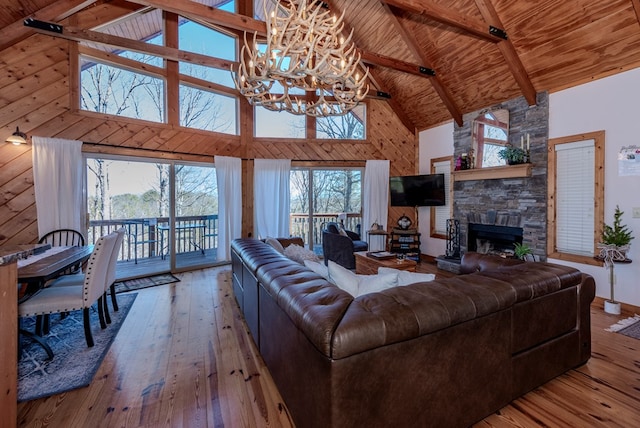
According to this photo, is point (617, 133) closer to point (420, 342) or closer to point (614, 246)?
point (614, 246)

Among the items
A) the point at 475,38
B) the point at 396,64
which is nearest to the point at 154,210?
the point at 396,64

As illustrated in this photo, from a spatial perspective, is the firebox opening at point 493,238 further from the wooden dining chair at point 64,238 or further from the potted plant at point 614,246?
the wooden dining chair at point 64,238

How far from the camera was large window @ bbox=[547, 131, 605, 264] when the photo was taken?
359cm

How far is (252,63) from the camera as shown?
2.55 m

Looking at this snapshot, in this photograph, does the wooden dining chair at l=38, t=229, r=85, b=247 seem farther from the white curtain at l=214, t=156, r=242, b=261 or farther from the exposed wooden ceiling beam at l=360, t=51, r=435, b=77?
the exposed wooden ceiling beam at l=360, t=51, r=435, b=77

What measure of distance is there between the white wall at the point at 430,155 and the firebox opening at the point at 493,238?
25.0 inches

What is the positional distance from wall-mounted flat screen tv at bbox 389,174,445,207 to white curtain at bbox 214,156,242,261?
340 centimetres

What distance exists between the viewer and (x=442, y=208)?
19.9 ft

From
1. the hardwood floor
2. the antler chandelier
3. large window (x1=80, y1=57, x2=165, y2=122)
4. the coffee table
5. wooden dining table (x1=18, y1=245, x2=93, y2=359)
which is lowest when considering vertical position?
the hardwood floor

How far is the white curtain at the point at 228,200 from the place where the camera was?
17.8ft

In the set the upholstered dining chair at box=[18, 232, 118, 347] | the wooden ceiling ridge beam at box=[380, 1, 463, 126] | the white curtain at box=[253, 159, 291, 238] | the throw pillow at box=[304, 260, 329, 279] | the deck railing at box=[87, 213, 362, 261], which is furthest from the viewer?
the white curtain at box=[253, 159, 291, 238]

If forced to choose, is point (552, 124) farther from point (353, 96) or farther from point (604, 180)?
point (353, 96)

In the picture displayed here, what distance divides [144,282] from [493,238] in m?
6.14

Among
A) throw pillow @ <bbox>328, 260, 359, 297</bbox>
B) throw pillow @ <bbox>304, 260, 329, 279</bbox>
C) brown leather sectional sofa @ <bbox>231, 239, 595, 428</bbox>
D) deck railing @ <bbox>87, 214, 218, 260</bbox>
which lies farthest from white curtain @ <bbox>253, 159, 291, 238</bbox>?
throw pillow @ <bbox>328, 260, 359, 297</bbox>
